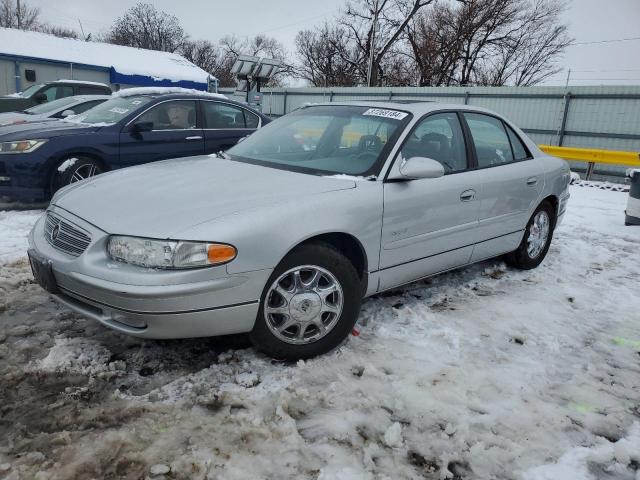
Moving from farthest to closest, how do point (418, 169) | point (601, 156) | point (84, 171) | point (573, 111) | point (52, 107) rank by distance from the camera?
1. point (573, 111)
2. point (601, 156)
3. point (52, 107)
4. point (84, 171)
5. point (418, 169)

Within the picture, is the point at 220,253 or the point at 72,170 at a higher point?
the point at 220,253

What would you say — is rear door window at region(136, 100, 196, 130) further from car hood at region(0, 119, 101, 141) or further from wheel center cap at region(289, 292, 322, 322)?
wheel center cap at region(289, 292, 322, 322)

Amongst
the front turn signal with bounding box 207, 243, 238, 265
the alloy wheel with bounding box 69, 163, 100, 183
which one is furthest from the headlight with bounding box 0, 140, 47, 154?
the front turn signal with bounding box 207, 243, 238, 265

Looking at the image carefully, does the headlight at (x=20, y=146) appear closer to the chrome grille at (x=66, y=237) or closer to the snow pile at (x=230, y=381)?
the chrome grille at (x=66, y=237)

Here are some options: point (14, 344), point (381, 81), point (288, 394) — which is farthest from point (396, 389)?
point (381, 81)

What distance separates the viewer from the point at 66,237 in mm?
2826

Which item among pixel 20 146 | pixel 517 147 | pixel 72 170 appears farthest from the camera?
pixel 72 170

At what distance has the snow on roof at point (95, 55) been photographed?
82.5ft

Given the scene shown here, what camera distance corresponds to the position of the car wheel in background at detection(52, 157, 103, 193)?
20.1 feet

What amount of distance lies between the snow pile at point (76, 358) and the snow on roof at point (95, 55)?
1020 inches

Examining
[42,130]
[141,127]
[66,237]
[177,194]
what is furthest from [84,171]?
[177,194]

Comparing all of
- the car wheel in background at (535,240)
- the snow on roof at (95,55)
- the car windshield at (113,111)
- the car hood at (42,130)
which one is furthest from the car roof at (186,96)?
the snow on roof at (95,55)

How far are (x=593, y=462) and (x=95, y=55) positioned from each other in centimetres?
2999

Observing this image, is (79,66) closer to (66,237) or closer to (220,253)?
(66,237)
